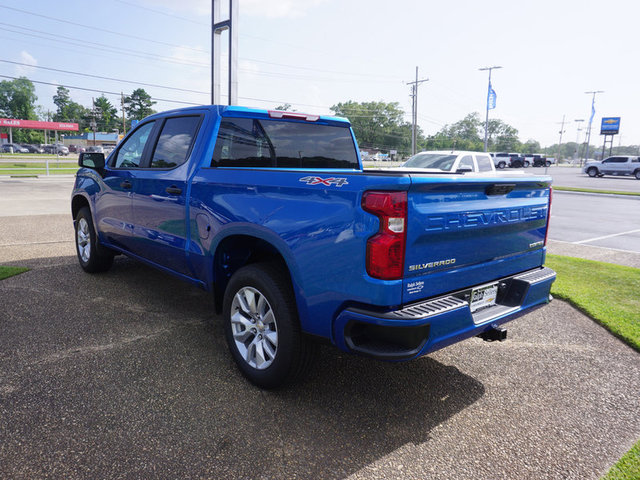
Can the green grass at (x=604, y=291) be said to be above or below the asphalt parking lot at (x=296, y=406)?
above

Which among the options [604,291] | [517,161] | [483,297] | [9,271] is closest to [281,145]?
[483,297]

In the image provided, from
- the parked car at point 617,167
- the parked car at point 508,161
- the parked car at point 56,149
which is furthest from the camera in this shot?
the parked car at point 56,149

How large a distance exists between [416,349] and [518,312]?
1.10 m

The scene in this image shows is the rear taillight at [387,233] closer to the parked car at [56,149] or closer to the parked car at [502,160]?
the parked car at [502,160]

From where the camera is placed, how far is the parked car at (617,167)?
1519 inches

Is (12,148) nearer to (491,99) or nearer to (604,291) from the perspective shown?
(491,99)

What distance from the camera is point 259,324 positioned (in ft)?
10.3

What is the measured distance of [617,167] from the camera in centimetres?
3950

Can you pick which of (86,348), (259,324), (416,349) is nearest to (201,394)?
(259,324)

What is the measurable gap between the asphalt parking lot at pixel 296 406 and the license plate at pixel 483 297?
0.68 m

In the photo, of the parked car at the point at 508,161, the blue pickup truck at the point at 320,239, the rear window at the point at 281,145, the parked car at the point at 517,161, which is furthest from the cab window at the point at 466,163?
the parked car at the point at 517,161

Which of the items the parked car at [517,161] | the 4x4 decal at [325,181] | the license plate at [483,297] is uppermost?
the parked car at [517,161]

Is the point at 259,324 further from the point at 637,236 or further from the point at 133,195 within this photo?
the point at 637,236

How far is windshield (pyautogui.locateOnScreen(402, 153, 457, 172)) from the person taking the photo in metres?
14.8
